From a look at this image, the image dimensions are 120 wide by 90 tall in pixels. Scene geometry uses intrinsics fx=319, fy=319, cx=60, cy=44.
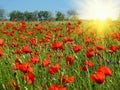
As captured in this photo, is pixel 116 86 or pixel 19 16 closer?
pixel 116 86

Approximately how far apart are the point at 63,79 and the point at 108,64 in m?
1.47

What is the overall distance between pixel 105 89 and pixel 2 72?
174 cm

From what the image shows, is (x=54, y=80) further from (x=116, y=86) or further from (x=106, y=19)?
(x=106, y=19)

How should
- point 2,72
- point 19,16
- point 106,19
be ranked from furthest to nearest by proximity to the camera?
point 19,16 → point 106,19 → point 2,72

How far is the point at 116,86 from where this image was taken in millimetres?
3260

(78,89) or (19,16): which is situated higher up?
(78,89)

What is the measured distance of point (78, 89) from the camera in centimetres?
336

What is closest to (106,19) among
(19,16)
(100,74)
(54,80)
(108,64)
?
(108,64)

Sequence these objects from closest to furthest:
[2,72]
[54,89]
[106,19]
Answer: [54,89] → [2,72] → [106,19]

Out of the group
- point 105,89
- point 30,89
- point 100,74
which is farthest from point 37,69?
point 100,74

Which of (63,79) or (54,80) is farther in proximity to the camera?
(54,80)

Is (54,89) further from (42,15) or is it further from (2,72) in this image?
(42,15)

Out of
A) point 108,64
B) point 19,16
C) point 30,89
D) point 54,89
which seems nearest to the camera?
point 54,89

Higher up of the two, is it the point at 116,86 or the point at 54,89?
the point at 54,89
